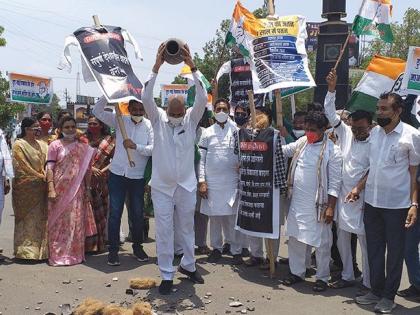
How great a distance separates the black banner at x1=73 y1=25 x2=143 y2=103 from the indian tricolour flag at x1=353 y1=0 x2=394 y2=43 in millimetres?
2605

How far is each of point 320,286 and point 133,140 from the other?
2.63 m

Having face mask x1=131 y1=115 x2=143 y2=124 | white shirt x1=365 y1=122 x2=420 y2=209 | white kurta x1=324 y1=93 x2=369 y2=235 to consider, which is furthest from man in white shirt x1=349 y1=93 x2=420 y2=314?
face mask x1=131 y1=115 x2=143 y2=124

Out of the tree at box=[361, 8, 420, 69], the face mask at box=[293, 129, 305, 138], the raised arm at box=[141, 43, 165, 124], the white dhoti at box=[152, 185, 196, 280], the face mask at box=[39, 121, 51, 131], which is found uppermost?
the tree at box=[361, 8, 420, 69]

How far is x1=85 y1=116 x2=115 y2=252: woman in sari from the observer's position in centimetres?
667

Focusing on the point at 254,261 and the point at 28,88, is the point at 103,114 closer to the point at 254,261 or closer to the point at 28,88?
the point at 254,261

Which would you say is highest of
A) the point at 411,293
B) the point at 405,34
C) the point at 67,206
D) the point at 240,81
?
the point at 405,34

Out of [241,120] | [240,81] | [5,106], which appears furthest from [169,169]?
[5,106]

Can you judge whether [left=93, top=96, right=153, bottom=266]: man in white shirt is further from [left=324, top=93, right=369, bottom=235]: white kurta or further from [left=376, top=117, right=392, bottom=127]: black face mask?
[left=376, top=117, right=392, bottom=127]: black face mask

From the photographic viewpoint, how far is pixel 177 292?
5.08m

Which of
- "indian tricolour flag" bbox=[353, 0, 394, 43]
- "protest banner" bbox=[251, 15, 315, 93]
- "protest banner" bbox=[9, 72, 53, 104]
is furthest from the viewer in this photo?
"protest banner" bbox=[9, 72, 53, 104]

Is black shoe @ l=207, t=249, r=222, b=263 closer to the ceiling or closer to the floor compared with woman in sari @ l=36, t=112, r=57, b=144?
closer to the floor

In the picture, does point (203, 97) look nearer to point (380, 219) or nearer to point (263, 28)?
point (263, 28)

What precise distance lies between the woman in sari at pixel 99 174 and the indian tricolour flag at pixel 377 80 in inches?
125

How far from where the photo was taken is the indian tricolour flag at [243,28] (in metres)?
6.07
